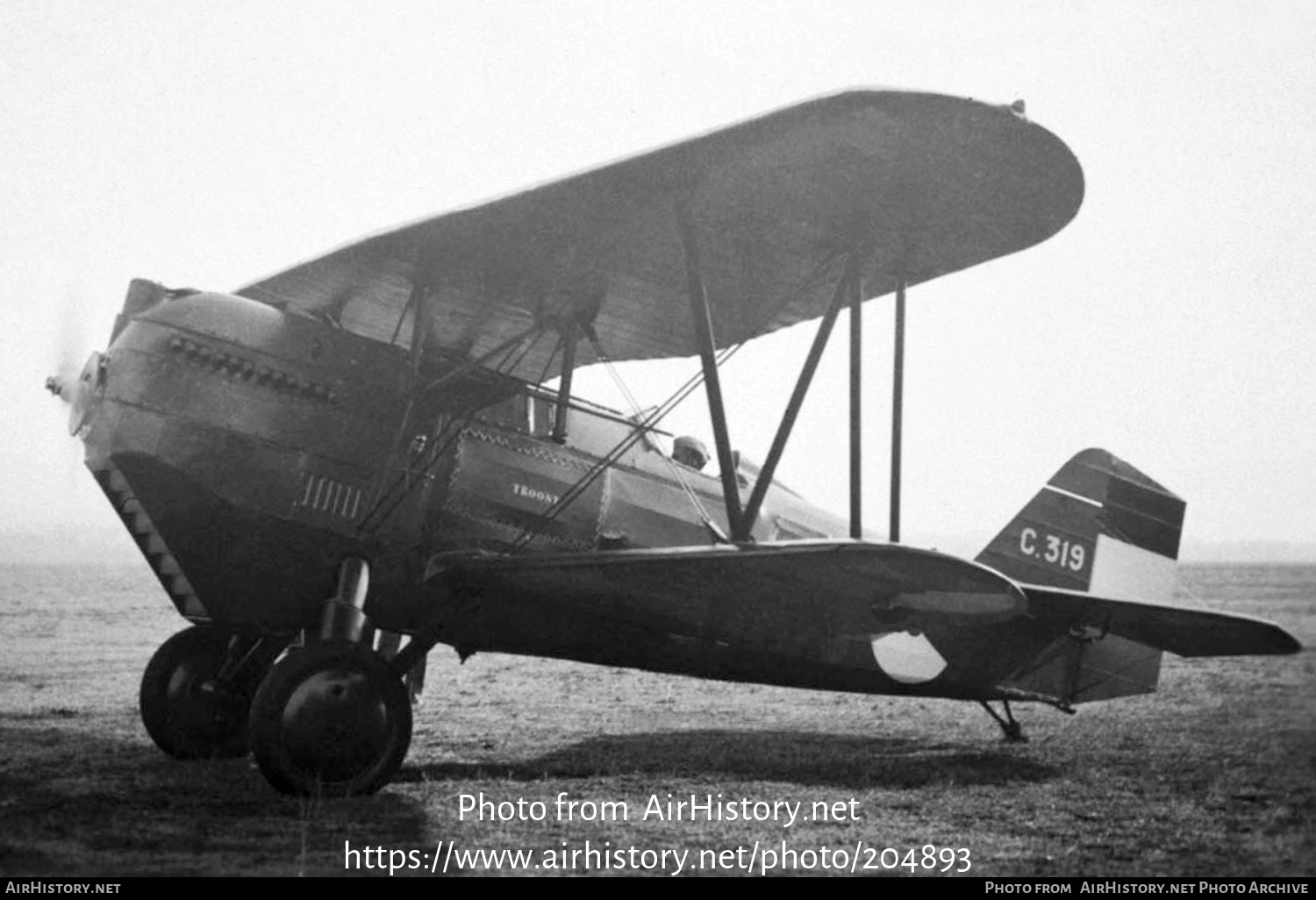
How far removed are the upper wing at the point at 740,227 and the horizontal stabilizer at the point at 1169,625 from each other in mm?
2121

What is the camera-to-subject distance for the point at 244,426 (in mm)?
5930

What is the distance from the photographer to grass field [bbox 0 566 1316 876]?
4445mm

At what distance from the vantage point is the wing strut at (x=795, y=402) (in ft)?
18.9

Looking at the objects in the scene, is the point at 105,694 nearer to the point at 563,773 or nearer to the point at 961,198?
the point at 563,773

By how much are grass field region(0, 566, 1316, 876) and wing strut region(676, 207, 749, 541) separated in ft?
4.92

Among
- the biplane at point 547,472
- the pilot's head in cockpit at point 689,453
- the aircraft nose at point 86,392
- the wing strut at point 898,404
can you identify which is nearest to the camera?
the biplane at point 547,472

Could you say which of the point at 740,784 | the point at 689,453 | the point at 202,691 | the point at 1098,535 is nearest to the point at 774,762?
the point at 740,784

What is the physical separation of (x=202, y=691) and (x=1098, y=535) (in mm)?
6020

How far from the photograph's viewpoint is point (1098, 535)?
27.1 feet

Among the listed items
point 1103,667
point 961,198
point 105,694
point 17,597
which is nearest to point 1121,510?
point 1103,667

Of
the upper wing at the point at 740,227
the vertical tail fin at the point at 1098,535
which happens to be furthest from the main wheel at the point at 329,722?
the vertical tail fin at the point at 1098,535

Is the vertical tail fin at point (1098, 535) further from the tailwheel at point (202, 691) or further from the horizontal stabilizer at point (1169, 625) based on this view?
the tailwheel at point (202, 691)

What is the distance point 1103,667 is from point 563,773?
3.72 meters

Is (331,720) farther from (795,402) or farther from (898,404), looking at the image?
(898,404)
